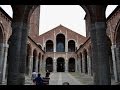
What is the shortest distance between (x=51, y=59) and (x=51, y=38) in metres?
4.32

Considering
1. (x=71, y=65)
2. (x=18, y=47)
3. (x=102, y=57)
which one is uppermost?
(x=18, y=47)

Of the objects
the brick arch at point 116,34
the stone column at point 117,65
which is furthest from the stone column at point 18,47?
the stone column at point 117,65

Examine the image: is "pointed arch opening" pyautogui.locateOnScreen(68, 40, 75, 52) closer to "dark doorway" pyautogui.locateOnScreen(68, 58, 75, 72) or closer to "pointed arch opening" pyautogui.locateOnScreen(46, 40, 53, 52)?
"dark doorway" pyautogui.locateOnScreen(68, 58, 75, 72)

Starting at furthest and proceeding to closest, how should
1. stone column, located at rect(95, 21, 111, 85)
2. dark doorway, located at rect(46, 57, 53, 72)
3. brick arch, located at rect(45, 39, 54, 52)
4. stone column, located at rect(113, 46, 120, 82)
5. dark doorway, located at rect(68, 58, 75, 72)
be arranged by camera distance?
1. brick arch, located at rect(45, 39, 54, 52)
2. dark doorway, located at rect(68, 58, 75, 72)
3. dark doorway, located at rect(46, 57, 53, 72)
4. stone column, located at rect(113, 46, 120, 82)
5. stone column, located at rect(95, 21, 111, 85)

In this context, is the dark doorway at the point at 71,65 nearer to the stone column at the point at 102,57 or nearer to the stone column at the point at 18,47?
the stone column at the point at 102,57

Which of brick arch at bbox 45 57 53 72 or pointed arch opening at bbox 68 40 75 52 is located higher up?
pointed arch opening at bbox 68 40 75 52

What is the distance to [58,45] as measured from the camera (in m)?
34.8

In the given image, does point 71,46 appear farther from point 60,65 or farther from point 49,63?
point 49,63

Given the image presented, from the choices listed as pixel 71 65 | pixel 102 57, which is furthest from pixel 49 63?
pixel 102 57

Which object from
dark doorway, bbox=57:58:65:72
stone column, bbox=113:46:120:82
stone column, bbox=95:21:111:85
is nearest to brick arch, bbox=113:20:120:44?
stone column, bbox=113:46:120:82

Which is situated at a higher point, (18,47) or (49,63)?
(18,47)
